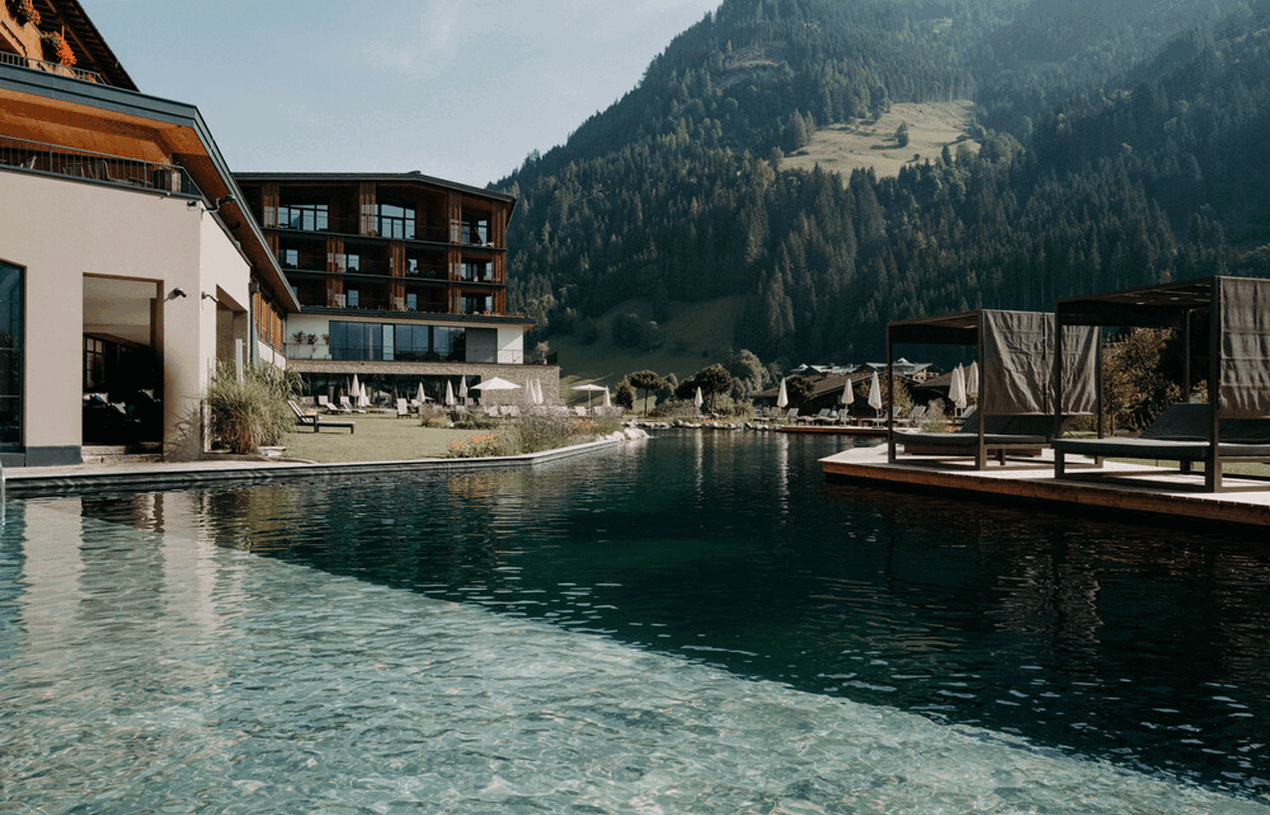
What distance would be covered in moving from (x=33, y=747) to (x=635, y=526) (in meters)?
6.54

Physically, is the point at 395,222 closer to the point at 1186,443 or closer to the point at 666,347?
the point at 1186,443

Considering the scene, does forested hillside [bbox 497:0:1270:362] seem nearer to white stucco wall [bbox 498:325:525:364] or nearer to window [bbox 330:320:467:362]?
white stucco wall [bbox 498:325:525:364]

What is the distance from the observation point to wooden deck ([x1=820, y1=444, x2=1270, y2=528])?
884 cm

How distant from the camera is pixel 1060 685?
433 centimetres

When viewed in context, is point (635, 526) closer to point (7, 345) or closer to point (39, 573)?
point (39, 573)

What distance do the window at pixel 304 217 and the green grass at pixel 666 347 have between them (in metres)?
52.5

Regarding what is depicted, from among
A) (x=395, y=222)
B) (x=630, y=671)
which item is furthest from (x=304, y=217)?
(x=630, y=671)

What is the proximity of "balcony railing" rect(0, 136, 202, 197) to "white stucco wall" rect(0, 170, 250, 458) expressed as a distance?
0.42 meters

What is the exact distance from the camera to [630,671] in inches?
180

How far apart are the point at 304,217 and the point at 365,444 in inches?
1255

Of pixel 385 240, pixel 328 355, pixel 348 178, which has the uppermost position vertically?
pixel 348 178

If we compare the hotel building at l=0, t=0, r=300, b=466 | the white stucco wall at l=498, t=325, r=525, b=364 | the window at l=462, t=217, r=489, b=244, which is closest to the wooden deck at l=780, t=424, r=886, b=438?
the white stucco wall at l=498, t=325, r=525, b=364

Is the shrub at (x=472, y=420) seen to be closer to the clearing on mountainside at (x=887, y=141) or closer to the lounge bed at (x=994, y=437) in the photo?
the lounge bed at (x=994, y=437)

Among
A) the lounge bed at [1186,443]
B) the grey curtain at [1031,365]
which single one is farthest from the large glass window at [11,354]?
the lounge bed at [1186,443]
